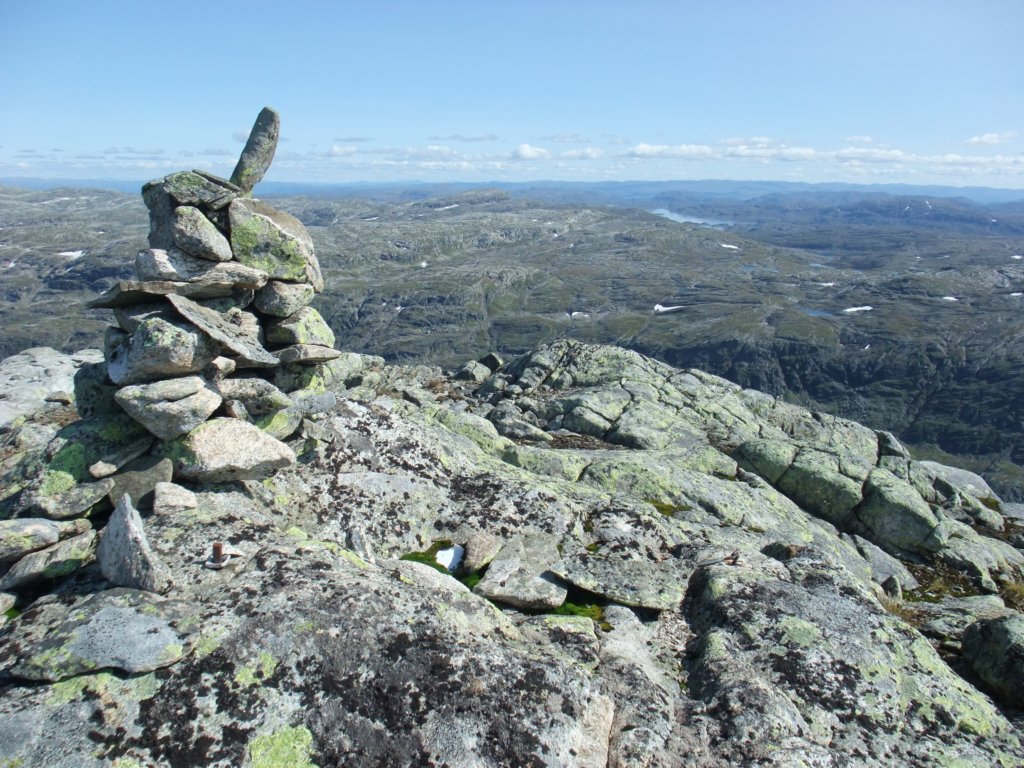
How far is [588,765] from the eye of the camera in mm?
10016

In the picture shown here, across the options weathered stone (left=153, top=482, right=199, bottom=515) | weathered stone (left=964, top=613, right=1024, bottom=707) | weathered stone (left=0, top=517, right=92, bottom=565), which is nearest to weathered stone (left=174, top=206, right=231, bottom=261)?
weathered stone (left=153, top=482, right=199, bottom=515)

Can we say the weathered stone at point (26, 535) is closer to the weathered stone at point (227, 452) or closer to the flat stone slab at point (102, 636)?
the flat stone slab at point (102, 636)

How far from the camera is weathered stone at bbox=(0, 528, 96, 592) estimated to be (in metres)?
11.8

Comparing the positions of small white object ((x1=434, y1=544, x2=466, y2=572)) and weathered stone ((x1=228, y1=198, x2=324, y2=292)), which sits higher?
weathered stone ((x1=228, y1=198, x2=324, y2=292))

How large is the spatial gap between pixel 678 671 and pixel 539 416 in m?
27.2

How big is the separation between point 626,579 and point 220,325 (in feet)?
43.2

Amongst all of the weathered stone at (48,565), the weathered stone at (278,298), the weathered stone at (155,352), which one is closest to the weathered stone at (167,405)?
the weathered stone at (155,352)

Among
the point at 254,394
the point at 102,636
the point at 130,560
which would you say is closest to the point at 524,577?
the point at 130,560

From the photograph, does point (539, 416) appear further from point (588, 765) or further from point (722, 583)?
point (588, 765)

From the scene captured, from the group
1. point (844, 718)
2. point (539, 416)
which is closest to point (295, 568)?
point (844, 718)

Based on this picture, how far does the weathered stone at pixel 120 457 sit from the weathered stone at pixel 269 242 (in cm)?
613

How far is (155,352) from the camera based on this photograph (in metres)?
15.3

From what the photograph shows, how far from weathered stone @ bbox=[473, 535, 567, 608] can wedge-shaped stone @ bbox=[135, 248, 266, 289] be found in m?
10.9

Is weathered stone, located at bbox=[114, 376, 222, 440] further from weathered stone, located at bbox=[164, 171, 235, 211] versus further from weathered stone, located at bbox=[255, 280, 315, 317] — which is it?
weathered stone, located at bbox=[164, 171, 235, 211]
